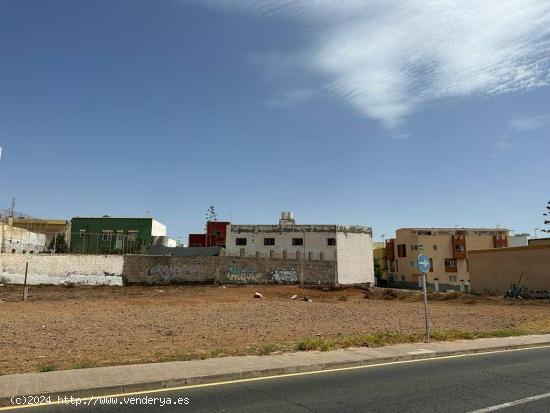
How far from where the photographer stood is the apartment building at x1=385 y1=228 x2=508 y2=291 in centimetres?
8362

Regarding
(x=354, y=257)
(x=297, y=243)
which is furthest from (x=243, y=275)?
(x=354, y=257)

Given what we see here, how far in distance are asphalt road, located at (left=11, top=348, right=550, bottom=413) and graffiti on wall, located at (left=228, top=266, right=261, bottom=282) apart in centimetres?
4001

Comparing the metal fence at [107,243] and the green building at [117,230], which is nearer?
the metal fence at [107,243]

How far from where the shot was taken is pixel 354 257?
63.4 meters

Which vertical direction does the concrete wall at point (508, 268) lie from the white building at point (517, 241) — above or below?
below

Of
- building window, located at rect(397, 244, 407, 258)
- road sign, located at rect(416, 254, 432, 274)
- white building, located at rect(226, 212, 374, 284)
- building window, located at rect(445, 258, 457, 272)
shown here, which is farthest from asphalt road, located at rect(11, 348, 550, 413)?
building window, located at rect(397, 244, 407, 258)

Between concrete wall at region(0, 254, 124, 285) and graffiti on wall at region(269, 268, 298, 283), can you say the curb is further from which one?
graffiti on wall at region(269, 268, 298, 283)

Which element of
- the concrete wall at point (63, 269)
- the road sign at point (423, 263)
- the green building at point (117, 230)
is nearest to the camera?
the road sign at point (423, 263)

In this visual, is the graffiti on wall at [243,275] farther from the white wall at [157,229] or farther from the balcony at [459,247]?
the balcony at [459,247]

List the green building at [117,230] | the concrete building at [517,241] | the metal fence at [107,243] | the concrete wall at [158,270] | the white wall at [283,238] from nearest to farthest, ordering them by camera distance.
→ the concrete wall at [158,270] → the white wall at [283,238] → the metal fence at [107,243] → the green building at [117,230] → the concrete building at [517,241]

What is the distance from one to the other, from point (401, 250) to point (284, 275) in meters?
43.2

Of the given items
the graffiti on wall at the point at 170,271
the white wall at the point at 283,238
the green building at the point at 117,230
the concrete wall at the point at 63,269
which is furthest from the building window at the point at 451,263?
the concrete wall at the point at 63,269

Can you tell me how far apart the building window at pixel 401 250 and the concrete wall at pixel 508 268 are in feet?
131

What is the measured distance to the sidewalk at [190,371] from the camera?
26.7ft
